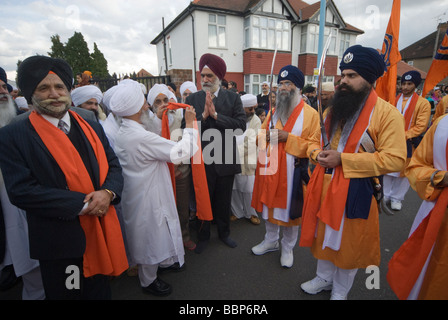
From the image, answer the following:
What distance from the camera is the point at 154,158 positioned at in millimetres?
2225

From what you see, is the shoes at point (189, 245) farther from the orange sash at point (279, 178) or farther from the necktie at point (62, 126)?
the necktie at point (62, 126)

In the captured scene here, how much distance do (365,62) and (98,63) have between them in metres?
31.8

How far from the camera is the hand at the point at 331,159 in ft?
6.59

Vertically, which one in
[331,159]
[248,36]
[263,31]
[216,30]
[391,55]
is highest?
[263,31]

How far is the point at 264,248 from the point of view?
10.3ft

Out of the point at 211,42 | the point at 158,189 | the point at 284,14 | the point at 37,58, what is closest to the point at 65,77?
the point at 37,58

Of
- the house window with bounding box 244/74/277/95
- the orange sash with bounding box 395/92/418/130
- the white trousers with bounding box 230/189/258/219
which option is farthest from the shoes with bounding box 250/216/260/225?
the house window with bounding box 244/74/277/95

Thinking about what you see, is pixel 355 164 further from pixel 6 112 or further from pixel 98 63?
pixel 98 63

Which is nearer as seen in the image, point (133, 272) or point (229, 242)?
point (133, 272)

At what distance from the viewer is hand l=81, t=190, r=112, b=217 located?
1.70 m

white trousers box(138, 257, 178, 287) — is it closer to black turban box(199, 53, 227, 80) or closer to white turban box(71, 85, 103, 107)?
white turban box(71, 85, 103, 107)

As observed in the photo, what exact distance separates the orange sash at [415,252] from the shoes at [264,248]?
136 centimetres

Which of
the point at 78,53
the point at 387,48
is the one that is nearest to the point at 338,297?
the point at 387,48

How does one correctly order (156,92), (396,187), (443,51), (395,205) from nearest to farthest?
(443,51)
(156,92)
(395,205)
(396,187)
